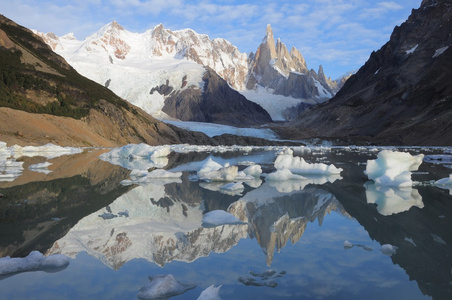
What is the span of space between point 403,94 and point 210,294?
10099cm

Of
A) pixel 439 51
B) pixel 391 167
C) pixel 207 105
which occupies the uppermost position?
pixel 439 51

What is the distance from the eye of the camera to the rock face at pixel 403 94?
75.1 metres

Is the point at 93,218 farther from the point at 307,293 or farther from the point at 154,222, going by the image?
the point at 307,293

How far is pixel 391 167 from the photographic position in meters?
15.9

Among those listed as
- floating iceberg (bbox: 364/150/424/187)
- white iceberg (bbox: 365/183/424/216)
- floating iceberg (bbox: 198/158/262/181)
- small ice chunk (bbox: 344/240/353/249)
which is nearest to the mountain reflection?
small ice chunk (bbox: 344/240/353/249)

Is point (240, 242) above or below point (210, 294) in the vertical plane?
below

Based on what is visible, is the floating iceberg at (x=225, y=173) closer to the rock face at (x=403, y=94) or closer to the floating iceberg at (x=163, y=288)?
the floating iceberg at (x=163, y=288)

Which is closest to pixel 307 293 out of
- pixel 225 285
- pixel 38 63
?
pixel 225 285

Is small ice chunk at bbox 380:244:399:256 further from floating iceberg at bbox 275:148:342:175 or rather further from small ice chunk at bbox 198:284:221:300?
floating iceberg at bbox 275:148:342:175

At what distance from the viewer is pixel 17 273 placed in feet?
18.3

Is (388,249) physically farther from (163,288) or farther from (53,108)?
(53,108)

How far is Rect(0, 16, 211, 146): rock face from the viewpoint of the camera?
47500 mm

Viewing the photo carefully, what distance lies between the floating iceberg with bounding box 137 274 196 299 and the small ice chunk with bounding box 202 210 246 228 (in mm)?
3145

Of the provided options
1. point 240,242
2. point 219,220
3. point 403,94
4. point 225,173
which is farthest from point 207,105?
point 240,242
